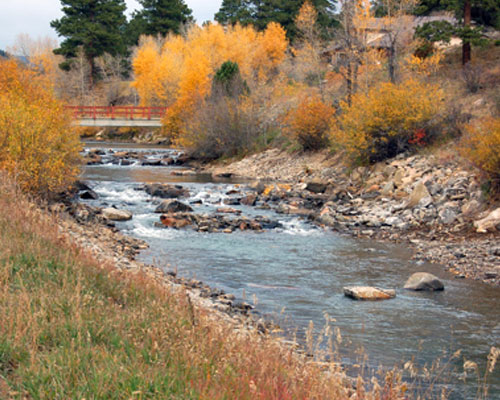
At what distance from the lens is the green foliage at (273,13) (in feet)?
224

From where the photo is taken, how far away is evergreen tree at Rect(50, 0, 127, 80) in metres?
68.8

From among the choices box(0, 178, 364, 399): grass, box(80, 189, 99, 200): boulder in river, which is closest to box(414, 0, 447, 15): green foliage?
box(80, 189, 99, 200): boulder in river

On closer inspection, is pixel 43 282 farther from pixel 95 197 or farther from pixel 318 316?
pixel 95 197

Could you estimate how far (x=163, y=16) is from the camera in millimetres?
82375

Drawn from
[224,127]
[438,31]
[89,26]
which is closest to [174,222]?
[438,31]

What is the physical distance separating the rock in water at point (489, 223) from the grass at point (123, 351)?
521 inches

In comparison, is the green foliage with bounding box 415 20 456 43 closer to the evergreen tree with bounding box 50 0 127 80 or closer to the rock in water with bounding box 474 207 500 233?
the rock in water with bounding box 474 207 500 233

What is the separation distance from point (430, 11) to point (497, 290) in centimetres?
2592

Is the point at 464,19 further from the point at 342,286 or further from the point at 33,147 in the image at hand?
the point at 33,147

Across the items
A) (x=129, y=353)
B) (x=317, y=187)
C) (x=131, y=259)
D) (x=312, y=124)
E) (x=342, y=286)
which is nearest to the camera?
(x=129, y=353)

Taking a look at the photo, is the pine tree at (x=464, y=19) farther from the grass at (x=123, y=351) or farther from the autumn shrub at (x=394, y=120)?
the grass at (x=123, y=351)

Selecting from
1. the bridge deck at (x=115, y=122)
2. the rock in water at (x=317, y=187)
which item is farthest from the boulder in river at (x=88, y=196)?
the bridge deck at (x=115, y=122)

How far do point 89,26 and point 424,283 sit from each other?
64299mm

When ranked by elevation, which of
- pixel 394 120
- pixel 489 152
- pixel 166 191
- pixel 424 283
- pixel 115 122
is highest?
pixel 115 122
